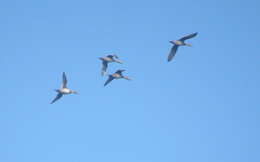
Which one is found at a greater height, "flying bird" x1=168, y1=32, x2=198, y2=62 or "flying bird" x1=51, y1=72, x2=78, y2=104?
"flying bird" x1=168, y1=32, x2=198, y2=62

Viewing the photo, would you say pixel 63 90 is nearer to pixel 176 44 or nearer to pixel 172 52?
pixel 172 52

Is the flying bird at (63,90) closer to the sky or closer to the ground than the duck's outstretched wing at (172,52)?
closer to the ground

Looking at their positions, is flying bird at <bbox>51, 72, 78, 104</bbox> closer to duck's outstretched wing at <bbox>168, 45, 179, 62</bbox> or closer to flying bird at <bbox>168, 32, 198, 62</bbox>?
duck's outstretched wing at <bbox>168, 45, 179, 62</bbox>

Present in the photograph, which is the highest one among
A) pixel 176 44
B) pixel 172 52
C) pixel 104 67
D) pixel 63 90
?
pixel 176 44

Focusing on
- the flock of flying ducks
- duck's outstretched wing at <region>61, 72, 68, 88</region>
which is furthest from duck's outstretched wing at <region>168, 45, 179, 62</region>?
duck's outstretched wing at <region>61, 72, 68, 88</region>

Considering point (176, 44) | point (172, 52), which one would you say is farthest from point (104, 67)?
point (176, 44)

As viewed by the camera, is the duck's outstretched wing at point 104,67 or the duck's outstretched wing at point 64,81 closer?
the duck's outstretched wing at point 64,81

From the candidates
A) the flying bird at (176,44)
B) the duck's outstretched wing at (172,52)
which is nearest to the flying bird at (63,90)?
the duck's outstretched wing at (172,52)

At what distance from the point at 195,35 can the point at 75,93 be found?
15.6m

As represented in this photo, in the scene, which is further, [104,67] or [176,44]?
[104,67]

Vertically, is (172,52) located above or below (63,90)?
above

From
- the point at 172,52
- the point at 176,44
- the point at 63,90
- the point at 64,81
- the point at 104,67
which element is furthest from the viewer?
the point at 104,67

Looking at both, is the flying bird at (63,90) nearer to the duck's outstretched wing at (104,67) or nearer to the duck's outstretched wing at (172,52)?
the duck's outstretched wing at (104,67)

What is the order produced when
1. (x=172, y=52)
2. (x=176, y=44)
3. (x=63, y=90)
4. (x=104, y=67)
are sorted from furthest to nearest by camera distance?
(x=104, y=67)
(x=63, y=90)
(x=176, y=44)
(x=172, y=52)
